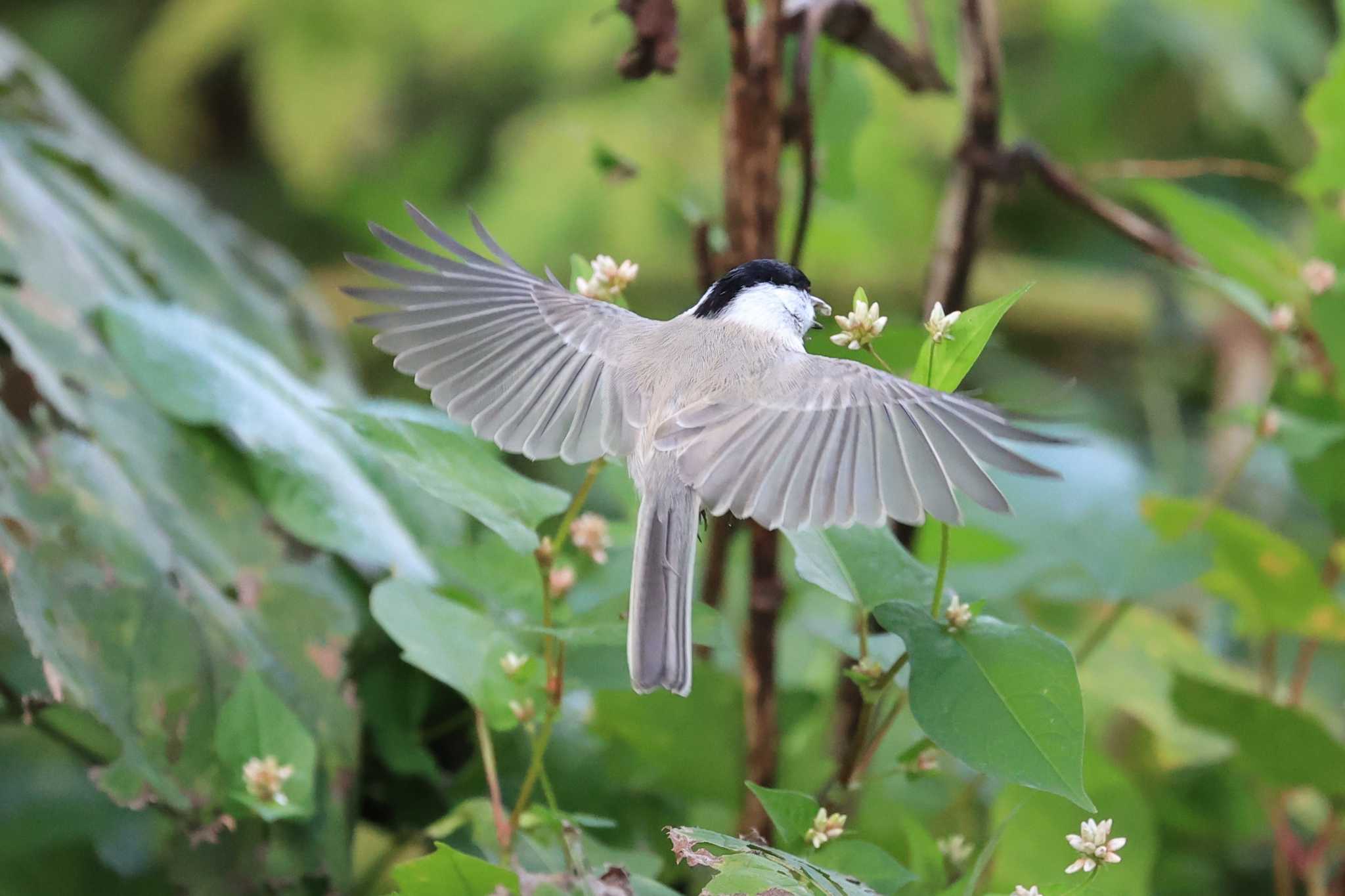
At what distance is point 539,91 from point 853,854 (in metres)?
2.75

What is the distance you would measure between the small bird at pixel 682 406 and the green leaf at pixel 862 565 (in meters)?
0.02

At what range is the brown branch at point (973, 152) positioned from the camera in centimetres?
112

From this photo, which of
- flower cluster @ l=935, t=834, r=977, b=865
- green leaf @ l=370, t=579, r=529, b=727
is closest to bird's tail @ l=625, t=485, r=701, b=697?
green leaf @ l=370, t=579, r=529, b=727

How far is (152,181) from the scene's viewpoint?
1771 mm

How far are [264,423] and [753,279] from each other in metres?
0.45

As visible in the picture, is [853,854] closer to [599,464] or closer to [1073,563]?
[599,464]

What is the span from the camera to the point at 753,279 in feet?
3.21

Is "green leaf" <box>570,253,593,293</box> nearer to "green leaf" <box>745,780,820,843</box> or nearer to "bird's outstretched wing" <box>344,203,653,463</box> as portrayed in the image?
"bird's outstretched wing" <box>344,203,653,463</box>

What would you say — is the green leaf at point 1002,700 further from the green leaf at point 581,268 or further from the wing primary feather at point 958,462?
the green leaf at point 581,268

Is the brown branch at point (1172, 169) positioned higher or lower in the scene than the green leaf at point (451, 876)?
higher

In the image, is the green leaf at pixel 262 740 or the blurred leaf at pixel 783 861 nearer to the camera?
the blurred leaf at pixel 783 861

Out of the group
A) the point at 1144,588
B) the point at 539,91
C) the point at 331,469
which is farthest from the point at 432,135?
the point at 1144,588

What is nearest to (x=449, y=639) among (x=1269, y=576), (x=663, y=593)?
(x=663, y=593)

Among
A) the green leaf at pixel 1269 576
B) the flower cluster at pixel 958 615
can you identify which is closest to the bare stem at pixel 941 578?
the flower cluster at pixel 958 615
